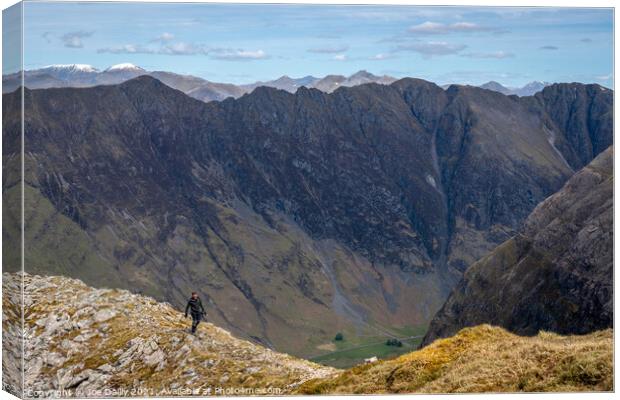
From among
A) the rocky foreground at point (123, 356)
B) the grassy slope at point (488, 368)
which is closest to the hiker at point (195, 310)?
the rocky foreground at point (123, 356)

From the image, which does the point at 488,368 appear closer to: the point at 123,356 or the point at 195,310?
the point at 195,310

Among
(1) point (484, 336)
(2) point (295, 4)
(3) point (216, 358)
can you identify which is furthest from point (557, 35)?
(3) point (216, 358)

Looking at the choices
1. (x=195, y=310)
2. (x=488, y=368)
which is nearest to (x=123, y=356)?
(x=195, y=310)

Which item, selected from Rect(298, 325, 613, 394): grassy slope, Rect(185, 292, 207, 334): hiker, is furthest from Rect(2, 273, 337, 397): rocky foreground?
Rect(298, 325, 613, 394): grassy slope

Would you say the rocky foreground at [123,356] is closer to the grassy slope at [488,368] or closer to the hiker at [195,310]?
the hiker at [195,310]

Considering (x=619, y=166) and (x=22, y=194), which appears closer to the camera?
(x=22, y=194)

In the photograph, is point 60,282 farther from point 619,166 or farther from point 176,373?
point 619,166

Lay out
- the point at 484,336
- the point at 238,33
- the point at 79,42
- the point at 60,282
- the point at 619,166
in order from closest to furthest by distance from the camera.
Answer: the point at 484,336 < the point at 619,166 < the point at 60,282 < the point at 238,33 < the point at 79,42
